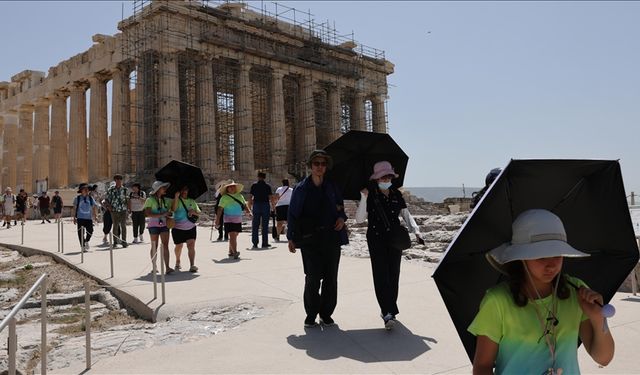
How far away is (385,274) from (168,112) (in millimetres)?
27149

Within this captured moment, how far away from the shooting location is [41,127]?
39875 millimetres

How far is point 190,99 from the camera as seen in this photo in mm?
36656

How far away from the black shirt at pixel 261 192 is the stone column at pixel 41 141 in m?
32.4

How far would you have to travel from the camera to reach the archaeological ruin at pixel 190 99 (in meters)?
30.6

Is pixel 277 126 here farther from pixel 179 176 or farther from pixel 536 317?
pixel 536 317

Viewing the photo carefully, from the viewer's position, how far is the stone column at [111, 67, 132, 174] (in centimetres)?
3177

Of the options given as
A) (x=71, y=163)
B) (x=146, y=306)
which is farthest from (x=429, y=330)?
(x=71, y=163)

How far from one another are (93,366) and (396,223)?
2979mm

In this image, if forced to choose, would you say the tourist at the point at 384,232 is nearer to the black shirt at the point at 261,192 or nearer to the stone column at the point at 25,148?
the black shirt at the point at 261,192

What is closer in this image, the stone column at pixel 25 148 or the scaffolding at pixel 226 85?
the scaffolding at pixel 226 85

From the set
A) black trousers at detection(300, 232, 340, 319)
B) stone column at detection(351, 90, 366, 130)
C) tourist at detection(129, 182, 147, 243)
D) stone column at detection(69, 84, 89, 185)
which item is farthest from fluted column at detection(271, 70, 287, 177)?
black trousers at detection(300, 232, 340, 319)

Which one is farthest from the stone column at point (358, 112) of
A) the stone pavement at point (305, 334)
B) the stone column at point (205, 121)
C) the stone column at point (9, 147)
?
the stone pavement at point (305, 334)

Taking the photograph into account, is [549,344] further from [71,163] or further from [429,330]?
[71,163]

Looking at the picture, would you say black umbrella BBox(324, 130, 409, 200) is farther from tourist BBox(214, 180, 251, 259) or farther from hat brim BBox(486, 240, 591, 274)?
tourist BBox(214, 180, 251, 259)
